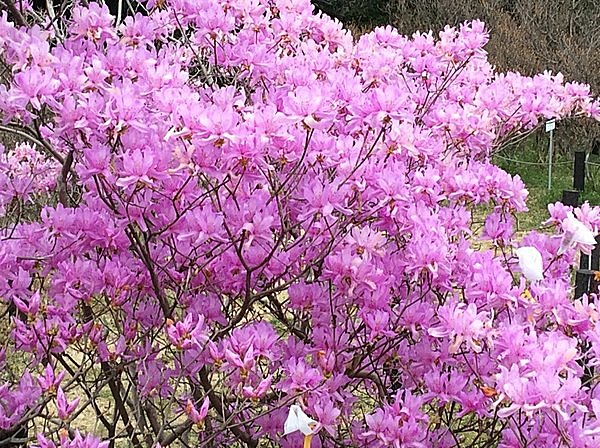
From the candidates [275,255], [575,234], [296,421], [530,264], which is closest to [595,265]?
[575,234]

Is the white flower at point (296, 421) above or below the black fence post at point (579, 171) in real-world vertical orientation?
below

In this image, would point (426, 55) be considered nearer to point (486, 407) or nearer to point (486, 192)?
point (486, 192)

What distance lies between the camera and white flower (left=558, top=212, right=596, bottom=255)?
183cm

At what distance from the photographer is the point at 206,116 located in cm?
157

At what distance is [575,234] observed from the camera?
1.84 m

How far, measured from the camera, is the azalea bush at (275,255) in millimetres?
1593

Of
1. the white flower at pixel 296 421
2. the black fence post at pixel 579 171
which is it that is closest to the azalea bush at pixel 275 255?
the white flower at pixel 296 421

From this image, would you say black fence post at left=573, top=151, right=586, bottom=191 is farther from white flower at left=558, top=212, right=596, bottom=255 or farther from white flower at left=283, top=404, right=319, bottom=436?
white flower at left=283, top=404, right=319, bottom=436

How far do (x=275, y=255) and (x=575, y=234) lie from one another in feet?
2.02

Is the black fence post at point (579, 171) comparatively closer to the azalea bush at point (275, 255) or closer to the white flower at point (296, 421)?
the azalea bush at point (275, 255)

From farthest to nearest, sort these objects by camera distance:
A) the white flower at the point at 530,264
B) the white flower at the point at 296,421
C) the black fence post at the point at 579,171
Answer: the black fence post at the point at 579,171 < the white flower at the point at 530,264 < the white flower at the point at 296,421

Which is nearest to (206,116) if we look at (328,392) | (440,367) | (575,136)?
(328,392)

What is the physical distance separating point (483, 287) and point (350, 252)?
27cm

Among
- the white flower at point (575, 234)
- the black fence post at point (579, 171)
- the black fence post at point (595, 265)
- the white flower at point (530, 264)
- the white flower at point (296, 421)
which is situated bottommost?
the white flower at point (296, 421)
